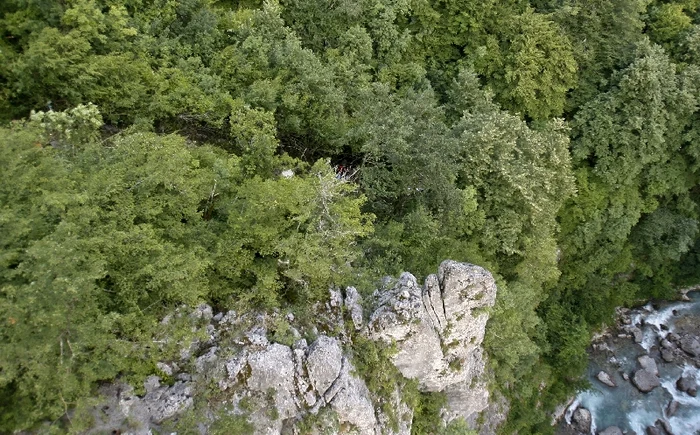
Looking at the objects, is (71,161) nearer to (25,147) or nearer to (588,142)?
(25,147)

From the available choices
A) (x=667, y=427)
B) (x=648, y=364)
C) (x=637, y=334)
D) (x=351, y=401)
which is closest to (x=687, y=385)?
(x=648, y=364)

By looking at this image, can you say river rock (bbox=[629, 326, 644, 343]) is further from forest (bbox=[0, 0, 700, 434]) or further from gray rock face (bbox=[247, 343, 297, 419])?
gray rock face (bbox=[247, 343, 297, 419])

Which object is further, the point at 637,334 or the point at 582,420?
the point at 637,334

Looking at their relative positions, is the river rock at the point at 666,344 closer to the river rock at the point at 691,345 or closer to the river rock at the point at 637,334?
the river rock at the point at 691,345

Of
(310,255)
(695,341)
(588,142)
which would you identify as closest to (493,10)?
(588,142)

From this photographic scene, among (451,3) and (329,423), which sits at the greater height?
(451,3)

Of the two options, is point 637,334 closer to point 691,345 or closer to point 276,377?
point 691,345
